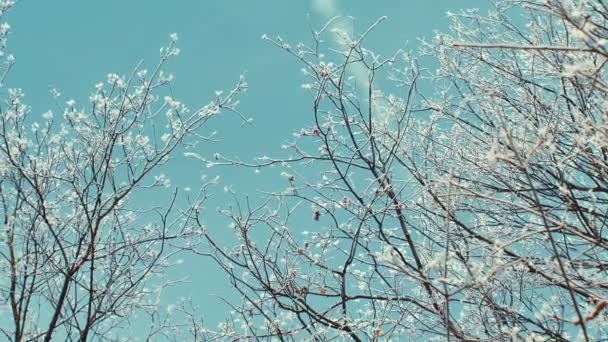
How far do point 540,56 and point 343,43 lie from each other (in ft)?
5.01

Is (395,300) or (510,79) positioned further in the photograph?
(510,79)

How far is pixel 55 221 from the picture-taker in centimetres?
591

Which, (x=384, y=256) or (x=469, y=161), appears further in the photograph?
(x=469, y=161)

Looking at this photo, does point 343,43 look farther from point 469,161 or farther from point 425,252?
point 425,252

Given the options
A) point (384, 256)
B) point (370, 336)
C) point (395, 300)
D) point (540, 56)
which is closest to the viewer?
point (384, 256)

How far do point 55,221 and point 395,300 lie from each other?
3594 mm

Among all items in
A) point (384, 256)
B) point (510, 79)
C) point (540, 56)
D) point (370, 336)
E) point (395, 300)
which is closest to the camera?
point (384, 256)

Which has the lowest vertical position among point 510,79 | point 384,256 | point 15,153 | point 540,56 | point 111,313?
point 384,256

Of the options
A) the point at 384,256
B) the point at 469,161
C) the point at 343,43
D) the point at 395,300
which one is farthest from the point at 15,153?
the point at 384,256

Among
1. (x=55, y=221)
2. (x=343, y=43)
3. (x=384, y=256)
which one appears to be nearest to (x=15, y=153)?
(x=55, y=221)

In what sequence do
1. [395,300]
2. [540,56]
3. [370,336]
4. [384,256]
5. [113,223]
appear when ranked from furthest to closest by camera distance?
[113,223] → [540,56] → [395,300] → [370,336] → [384,256]

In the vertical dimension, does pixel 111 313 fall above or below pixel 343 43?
below

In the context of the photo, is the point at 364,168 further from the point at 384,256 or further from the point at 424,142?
A: the point at 384,256

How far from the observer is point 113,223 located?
5848 millimetres
